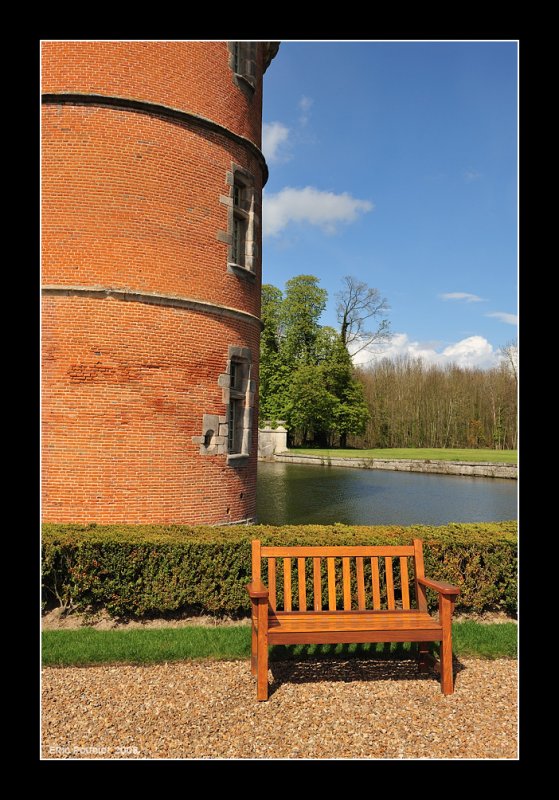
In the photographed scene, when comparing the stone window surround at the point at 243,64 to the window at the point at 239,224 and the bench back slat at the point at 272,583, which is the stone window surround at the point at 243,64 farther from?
the bench back slat at the point at 272,583

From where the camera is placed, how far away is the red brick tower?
8664 mm

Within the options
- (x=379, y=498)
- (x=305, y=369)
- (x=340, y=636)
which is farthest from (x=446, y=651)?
(x=305, y=369)

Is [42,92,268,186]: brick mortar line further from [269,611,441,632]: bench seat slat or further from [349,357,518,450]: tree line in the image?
[349,357,518,450]: tree line

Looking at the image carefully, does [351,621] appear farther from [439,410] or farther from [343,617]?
[439,410]

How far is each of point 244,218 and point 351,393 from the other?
3554 cm

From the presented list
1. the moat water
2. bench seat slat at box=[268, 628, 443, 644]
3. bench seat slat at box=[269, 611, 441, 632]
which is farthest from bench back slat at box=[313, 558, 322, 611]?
the moat water

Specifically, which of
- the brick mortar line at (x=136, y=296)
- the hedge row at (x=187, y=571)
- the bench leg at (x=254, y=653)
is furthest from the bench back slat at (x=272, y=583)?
the brick mortar line at (x=136, y=296)

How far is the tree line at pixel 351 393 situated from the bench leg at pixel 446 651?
37.8m

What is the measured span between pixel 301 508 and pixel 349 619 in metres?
12.4

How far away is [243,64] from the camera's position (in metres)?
10.7

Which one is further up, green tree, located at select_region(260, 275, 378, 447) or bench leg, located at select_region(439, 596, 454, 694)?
green tree, located at select_region(260, 275, 378, 447)

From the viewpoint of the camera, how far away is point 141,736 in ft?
12.1

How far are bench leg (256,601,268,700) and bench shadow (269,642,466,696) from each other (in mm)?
181

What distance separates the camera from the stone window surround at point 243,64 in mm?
10414
